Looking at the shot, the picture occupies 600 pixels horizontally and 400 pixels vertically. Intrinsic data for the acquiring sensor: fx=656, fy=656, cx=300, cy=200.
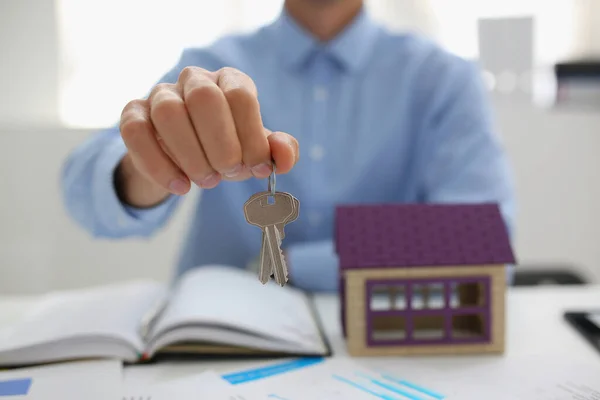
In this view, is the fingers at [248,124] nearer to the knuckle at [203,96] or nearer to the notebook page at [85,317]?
the knuckle at [203,96]

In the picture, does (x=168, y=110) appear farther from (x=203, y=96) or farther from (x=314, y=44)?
(x=314, y=44)

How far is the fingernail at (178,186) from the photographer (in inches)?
18.0

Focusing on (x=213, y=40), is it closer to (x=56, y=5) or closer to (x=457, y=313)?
(x=457, y=313)

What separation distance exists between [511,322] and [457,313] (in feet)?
0.47

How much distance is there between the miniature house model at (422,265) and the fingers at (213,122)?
24cm

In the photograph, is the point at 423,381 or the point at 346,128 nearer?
the point at 423,381

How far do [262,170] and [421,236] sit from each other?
0.27 m

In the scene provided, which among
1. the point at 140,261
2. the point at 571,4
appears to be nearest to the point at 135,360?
the point at 140,261

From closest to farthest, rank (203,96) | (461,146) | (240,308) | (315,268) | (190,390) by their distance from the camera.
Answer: (203,96) → (190,390) → (240,308) → (315,268) → (461,146)

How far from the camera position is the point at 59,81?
1.82 meters

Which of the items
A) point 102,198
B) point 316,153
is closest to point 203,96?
point 102,198

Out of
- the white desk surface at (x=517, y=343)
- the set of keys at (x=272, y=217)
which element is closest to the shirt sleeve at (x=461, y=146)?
the white desk surface at (x=517, y=343)

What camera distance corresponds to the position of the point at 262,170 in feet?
1.46

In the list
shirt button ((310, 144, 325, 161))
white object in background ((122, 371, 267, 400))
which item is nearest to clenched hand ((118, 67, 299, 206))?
white object in background ((122, 371, 267, 400))
